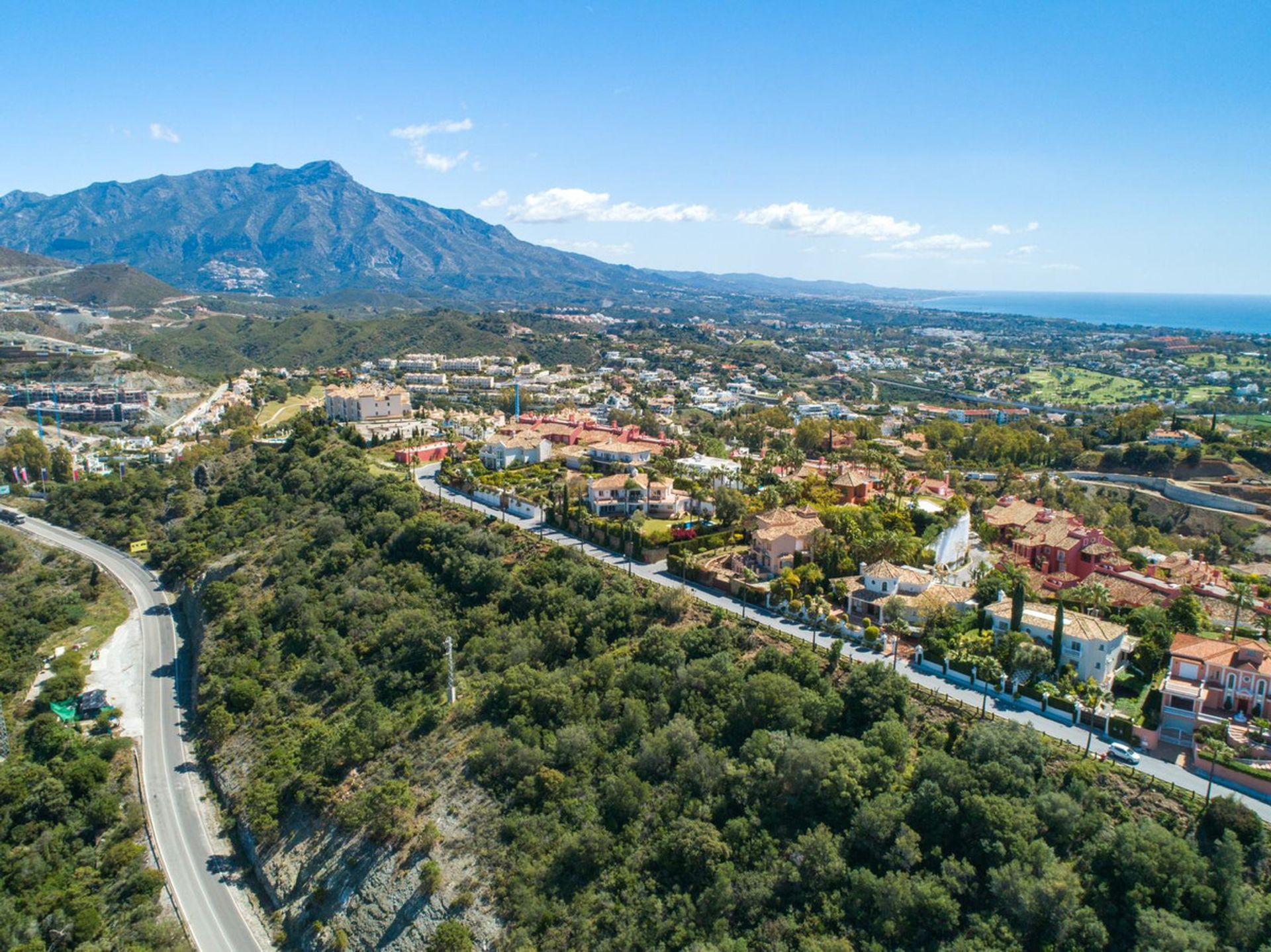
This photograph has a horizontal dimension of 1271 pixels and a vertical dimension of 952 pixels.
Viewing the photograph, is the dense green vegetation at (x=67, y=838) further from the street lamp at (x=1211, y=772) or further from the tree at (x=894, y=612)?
the street lamp at (x=1211, y=772)

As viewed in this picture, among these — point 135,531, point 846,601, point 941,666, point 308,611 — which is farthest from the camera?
point 135,531

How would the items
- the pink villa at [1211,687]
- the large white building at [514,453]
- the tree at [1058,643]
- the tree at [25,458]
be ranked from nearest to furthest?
the pink villa at [1211,687], the tree at [1058,643], the large white building at [514,453], the tree at [25,458]

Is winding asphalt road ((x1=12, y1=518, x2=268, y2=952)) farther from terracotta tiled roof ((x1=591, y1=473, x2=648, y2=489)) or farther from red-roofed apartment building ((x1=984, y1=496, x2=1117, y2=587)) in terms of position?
red-roofed apartment building ((x1=984, y1=496, x2=1117, y2=587))

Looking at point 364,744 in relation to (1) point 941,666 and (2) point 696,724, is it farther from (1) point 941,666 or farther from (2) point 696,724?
(1) point 941,666

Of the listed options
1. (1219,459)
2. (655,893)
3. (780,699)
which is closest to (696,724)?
(780,699)

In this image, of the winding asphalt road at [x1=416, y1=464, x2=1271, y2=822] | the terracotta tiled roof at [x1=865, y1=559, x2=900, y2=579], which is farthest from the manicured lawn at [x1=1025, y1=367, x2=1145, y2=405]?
the winding asphalt road at [x1=416, y1=464, x2=1271, y2=822]

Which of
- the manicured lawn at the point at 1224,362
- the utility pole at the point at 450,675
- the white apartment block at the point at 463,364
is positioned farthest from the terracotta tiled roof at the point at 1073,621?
the manicured lawn at the point at 1224,362
